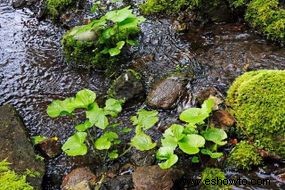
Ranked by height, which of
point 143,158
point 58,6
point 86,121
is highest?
point 58,6

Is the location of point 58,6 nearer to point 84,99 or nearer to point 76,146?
point 84,99

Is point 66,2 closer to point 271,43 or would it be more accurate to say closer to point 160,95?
point 160,95

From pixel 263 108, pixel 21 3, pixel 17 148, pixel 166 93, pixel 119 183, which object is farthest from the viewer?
pixel 21 3

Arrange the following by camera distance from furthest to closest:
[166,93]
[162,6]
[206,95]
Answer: [162,6]
[166,93]
[206,95]

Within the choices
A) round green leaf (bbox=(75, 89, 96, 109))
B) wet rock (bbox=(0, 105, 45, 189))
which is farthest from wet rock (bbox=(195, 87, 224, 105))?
wet rock (bbox=(0, 105, 45, 189))

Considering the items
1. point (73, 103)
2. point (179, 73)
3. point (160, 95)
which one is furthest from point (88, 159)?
point (179, 73)

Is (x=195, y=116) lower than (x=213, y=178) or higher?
higher

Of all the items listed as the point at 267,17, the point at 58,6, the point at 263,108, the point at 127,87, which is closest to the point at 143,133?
the point at 127,87
